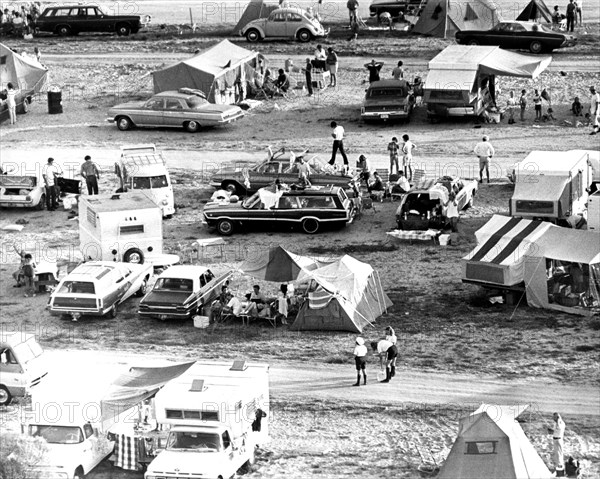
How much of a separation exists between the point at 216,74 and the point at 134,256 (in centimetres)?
1412

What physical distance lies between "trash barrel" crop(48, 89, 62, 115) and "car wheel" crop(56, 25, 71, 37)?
10.8m

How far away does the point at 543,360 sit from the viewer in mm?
30328

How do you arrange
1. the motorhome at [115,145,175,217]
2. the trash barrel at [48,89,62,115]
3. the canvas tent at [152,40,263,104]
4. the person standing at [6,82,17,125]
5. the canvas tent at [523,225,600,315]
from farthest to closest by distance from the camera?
the trash barrel at [48,89,62,115]
the person standing at [6,82,17,125]
the canvas tent at [152,40,263,104]
the motorhome at [115,145,175,217]
the canvas tent at [523,225,600,315]

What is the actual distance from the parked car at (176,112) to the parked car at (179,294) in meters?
14.2

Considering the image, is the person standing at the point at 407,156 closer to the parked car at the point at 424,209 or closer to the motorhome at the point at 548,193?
the parked car at the point at 424,209

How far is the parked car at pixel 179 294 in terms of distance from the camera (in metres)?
32.8

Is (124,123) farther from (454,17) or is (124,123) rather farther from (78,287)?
(78,287)

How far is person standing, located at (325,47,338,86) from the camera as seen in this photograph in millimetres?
51812

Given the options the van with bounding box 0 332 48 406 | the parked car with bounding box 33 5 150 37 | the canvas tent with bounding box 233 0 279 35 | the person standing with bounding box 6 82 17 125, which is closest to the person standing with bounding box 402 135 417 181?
the person standing with bounding box 6 82 17 125

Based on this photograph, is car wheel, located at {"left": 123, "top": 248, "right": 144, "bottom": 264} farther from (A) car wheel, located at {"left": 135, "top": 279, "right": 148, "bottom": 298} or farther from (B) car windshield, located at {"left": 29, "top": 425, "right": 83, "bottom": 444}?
(B) car windshield, located at {"left": 29, "top": 425, "right": 83, "bottom": 444}

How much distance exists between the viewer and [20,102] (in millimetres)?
50500

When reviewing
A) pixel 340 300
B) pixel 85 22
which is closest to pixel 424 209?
pixel 340 300

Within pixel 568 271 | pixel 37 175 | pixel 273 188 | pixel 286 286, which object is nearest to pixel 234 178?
pixel 273 188

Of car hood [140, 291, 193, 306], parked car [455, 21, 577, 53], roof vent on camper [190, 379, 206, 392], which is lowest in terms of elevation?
car hood [140, 291, 193, 306]
